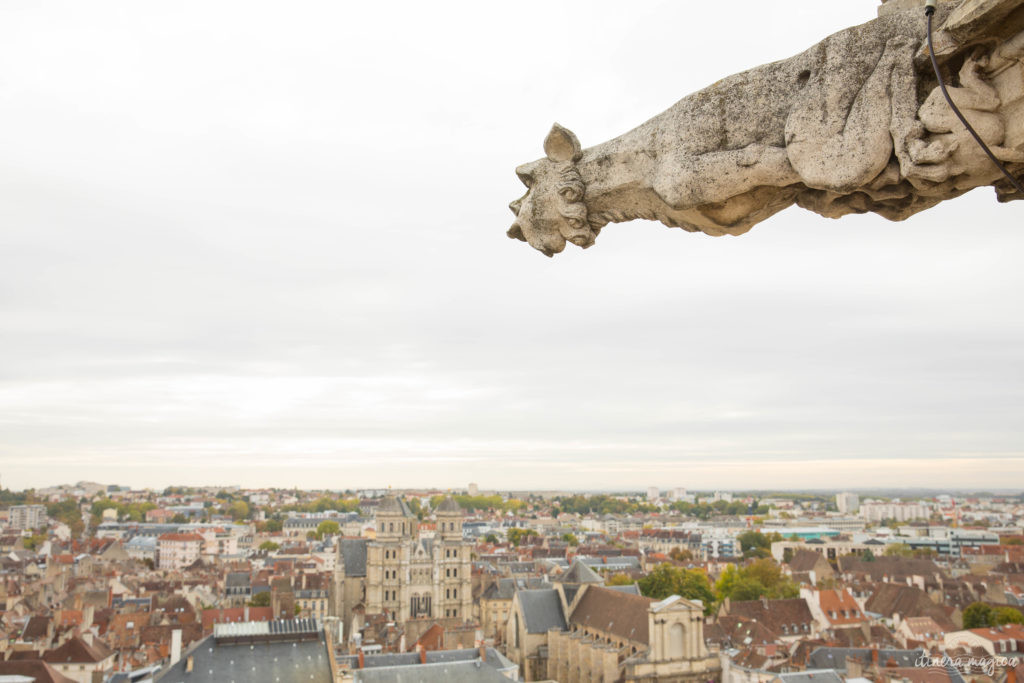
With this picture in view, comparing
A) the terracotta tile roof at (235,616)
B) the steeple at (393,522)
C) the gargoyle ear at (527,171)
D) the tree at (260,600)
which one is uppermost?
the gargoyle ear at (527,171)

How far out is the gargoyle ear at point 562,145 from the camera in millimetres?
3594

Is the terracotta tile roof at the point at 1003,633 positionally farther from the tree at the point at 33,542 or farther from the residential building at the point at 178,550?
the tree at the point at 33,542

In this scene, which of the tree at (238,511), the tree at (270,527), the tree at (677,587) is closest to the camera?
the tree at (677,587)

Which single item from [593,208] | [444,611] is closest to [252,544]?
[444,611]

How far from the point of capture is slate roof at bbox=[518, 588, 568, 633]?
43312 mm

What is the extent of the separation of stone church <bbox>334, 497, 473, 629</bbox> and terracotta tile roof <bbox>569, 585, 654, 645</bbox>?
1265cm

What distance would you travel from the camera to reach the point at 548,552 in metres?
94.4

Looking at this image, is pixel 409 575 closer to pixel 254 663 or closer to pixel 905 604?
pixel 254 663

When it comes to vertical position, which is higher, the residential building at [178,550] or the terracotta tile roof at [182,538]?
the terracotta tile roof at [182,538]

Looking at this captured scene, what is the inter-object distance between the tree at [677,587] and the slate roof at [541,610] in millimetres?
14910

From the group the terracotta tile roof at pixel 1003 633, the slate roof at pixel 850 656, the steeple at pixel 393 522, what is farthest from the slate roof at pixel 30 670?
the terracotta tile roof at pixel 1003 633

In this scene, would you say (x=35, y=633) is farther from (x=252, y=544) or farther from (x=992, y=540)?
(x=992, y=540)

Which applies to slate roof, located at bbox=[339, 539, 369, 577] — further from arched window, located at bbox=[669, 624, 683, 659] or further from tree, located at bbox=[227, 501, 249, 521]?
tree, located at bbox=[227, 501, 249, 521]

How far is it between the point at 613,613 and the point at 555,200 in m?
40.4
